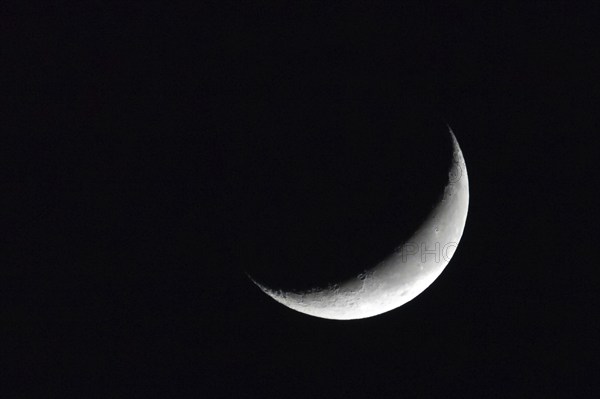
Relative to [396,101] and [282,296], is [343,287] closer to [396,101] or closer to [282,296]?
[282,296]

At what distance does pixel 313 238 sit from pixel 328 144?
2.54ft

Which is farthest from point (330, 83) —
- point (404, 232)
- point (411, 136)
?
point (404, 232)

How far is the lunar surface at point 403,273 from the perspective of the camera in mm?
4137

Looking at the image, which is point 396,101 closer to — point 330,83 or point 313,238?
point 330,83

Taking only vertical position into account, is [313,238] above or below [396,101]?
below

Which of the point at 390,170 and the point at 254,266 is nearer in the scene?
the point at 390,170

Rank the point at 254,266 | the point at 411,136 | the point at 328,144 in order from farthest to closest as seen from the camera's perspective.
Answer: the point at 254,266 → the point at 411,136 → the point at 328,144

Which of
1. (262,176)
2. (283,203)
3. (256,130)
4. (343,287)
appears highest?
Answer: (256,130)

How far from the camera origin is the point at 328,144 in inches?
146

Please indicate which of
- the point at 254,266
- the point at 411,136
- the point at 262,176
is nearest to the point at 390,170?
the point at 411,136

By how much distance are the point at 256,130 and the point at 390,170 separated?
1179mm

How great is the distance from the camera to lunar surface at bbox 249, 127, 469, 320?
4137 mm

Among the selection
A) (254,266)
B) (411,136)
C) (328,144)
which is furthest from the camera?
(254,266)

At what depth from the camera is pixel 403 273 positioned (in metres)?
4.24
